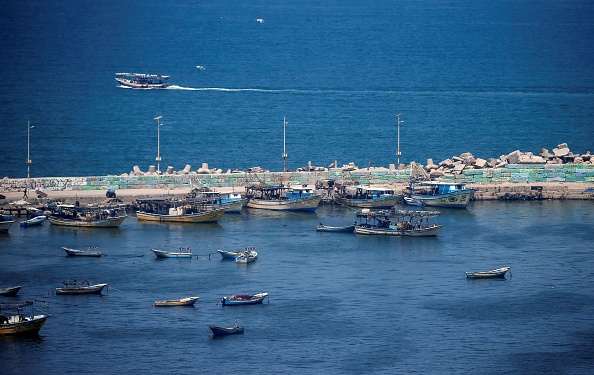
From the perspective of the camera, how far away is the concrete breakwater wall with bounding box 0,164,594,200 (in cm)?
8269

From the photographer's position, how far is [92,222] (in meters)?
75.6

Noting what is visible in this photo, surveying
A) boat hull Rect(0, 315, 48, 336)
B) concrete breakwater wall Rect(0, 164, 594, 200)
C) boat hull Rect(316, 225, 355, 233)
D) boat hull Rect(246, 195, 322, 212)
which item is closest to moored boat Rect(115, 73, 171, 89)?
concrete breakwater wall Rect(0, 164, 594, 200)

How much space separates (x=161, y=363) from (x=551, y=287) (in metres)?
20.3

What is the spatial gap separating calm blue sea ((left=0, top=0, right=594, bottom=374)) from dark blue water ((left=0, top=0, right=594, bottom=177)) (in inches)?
19.4

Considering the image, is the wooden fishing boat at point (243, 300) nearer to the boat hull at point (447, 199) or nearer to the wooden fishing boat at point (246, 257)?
the wooden fishing boat at point (246, 257)

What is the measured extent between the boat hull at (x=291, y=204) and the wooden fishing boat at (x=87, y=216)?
9138mm

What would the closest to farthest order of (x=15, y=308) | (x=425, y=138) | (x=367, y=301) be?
(x=15, y=308) < (x=367, y=301) < (x=425, y=138)

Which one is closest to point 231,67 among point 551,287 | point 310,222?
point 310,222

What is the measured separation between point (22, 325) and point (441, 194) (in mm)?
34438

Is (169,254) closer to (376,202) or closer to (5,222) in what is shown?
(5,222)

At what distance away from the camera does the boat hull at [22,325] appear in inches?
2169

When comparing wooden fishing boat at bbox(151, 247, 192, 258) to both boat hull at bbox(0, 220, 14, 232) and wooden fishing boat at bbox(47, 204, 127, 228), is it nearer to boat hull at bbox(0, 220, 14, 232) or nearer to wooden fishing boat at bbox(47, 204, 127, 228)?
wooden fishing boat at bbox(47, 204, 127, 228)

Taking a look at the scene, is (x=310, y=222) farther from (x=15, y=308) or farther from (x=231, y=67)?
(x=231, y=67)

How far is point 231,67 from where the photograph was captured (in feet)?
559
